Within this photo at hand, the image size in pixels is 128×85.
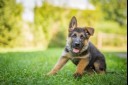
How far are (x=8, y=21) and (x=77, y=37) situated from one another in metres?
1.13

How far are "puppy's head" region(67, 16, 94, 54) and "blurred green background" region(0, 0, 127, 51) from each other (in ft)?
3.25

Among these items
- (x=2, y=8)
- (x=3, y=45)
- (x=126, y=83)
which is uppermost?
(x=2, y=8)

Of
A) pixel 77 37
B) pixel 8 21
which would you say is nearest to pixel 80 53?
pixel 77 37

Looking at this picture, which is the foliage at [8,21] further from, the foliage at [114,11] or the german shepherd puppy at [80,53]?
the foliage at [114,11]

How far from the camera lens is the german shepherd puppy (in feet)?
17.8

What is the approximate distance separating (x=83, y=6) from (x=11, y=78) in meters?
9.81

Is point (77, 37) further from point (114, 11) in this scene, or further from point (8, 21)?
point (114, 11)

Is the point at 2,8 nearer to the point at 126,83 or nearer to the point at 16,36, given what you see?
the point at 16,36

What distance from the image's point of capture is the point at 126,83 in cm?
521

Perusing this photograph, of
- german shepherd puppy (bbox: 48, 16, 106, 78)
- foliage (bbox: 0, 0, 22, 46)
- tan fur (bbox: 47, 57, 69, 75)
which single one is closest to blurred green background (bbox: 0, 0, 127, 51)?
foliage (bbox: 0, 0, 22, 46)

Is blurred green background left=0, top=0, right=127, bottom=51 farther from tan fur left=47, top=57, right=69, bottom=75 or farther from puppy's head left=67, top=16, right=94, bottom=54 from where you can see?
puppy's head left=67, top=16, right=94, bottom=54

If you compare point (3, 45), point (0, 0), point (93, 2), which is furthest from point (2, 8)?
point (93, 2)

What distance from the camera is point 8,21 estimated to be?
5277mm

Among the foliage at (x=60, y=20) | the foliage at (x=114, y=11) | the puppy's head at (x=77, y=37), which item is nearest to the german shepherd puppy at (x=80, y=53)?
the puppy's head at (x=77, y=37)
